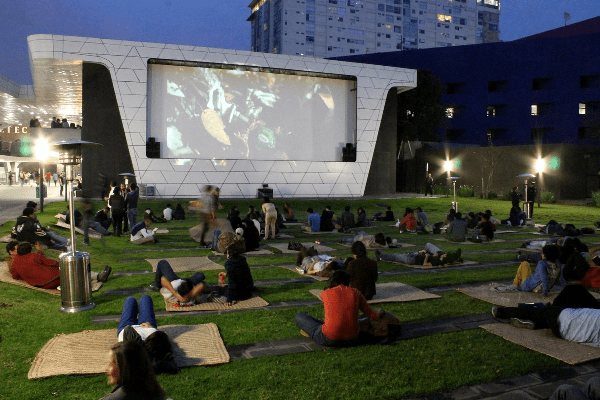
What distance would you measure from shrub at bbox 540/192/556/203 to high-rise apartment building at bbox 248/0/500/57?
74352 millimetres

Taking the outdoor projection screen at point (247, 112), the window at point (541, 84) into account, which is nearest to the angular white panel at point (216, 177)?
the outdoor projection screen at point (247, 112)

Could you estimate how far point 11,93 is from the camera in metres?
31.6

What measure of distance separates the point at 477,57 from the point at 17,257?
49.8 m

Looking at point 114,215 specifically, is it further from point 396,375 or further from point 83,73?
point 83,73

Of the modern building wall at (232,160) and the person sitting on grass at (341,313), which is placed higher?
the modern building wall at (232,160)

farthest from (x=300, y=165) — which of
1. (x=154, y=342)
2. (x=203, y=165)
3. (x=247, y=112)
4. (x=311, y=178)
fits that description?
(x=154, y=342)

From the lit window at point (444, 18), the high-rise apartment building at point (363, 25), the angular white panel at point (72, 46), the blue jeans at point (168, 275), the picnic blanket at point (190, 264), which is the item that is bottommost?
the picnic blanket at point (190, 264)

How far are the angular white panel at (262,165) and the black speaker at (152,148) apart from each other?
5.28 m

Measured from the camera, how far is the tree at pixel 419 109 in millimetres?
40562

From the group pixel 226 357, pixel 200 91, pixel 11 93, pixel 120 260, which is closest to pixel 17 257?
pixel 120 260

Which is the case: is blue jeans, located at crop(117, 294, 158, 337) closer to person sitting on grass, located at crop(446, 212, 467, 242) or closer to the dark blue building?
person sitting on grass, located at crop(446, 212, 467, 242)

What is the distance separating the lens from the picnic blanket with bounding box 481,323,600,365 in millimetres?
5012

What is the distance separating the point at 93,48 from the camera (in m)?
23.4

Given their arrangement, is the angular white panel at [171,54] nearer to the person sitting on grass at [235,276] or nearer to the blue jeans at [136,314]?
the person sitting on grass at [235,276]
